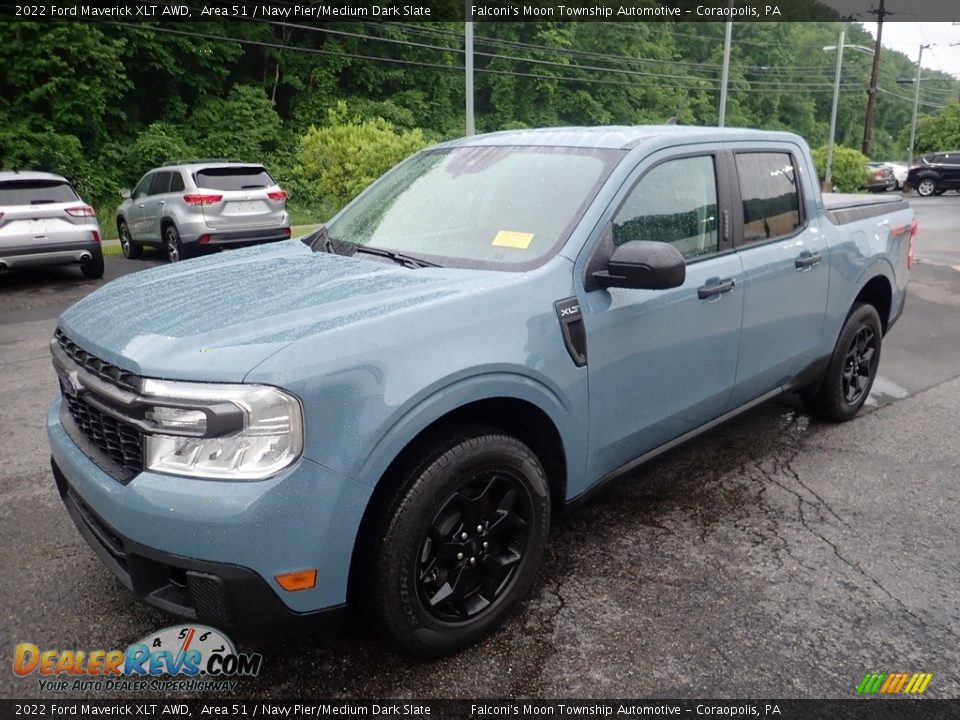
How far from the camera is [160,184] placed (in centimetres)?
1341

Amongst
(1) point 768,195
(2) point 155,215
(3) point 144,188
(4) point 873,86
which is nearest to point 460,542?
(1) point 768,195

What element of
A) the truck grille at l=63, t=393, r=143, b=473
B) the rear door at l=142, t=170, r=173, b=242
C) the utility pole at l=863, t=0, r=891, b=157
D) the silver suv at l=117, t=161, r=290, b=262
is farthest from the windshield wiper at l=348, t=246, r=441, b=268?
the utility pole at l=863, t=0, r=891, b=157

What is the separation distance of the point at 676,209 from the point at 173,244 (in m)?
11.3

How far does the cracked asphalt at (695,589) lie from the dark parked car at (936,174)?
33.4 metres

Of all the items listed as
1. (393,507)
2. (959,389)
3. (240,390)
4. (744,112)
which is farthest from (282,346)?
(744,112)

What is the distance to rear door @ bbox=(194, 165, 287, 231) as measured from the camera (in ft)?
40.1

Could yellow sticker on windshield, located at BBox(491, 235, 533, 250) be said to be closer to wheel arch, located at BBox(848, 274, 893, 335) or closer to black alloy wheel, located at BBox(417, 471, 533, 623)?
black alloy wheel, located at BBox(417, 471, 533, 623)

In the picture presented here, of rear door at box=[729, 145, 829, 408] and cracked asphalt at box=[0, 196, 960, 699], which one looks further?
rear door at box=[729, 145, 829, 408]

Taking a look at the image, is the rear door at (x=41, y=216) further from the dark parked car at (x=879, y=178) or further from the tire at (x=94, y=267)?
the dark parked car at (x=879, y=178)

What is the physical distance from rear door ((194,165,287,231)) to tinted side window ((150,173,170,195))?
1033mm

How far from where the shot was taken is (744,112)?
6719cm

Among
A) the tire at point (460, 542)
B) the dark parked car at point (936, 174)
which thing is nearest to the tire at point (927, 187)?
the dark parked car at point (936, 174)

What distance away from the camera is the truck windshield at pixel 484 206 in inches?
118

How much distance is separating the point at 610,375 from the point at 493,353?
2.07 feet
